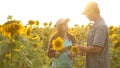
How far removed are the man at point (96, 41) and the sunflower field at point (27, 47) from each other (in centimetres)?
71

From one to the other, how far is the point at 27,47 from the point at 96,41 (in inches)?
129

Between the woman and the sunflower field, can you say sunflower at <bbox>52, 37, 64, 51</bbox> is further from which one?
the sunflower field

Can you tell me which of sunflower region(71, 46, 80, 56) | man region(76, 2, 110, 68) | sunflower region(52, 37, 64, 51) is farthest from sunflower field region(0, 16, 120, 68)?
man region(76, 2, 110, 68)

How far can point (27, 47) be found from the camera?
810cm

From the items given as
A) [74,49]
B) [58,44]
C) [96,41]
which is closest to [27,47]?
[58,44]

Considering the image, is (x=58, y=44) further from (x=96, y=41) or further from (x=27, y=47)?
(x=27, y=47)

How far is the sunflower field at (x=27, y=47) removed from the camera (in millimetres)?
4914

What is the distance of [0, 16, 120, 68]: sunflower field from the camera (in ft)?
16.1

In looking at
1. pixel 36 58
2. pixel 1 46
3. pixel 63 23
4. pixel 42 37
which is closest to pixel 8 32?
pixel 1 46

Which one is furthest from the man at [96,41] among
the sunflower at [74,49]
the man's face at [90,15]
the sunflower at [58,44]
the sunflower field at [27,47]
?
the sunflower field at [27,47]

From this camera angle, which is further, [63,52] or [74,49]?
[63,52]

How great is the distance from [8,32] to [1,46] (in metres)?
0.26

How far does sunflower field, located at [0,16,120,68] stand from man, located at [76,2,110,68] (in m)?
0.71

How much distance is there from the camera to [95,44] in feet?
16.3
